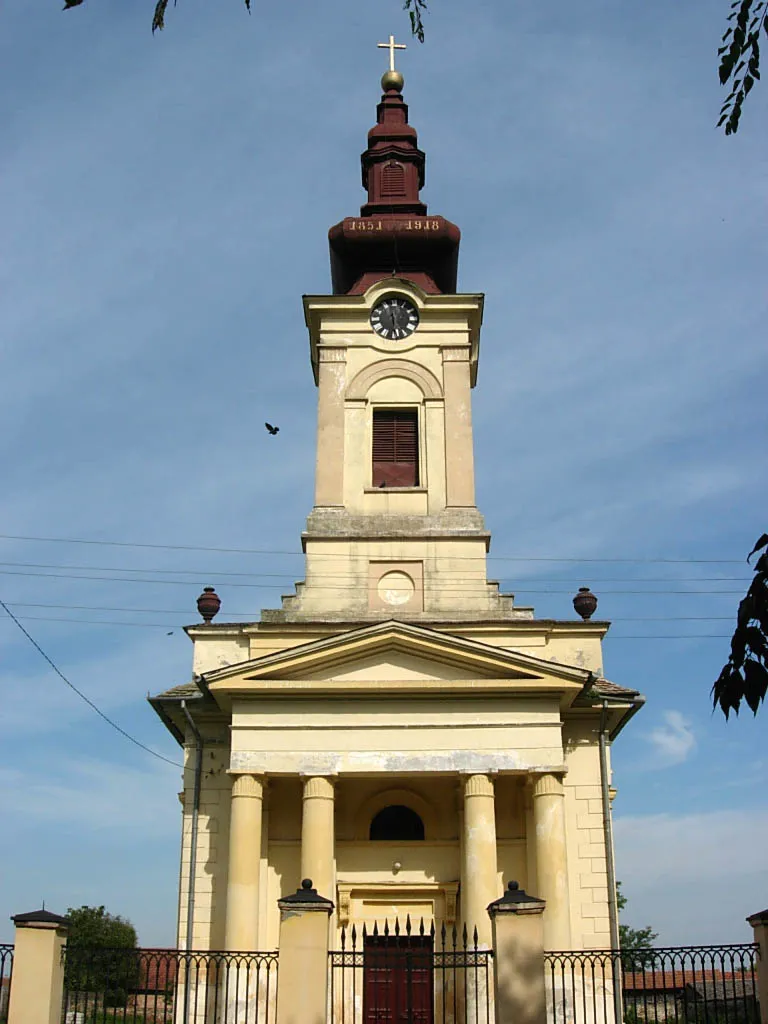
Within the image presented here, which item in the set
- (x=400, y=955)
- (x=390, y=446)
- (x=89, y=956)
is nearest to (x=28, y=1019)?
(x=89, y=956)

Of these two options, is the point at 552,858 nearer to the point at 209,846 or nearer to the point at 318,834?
the point at 318,834

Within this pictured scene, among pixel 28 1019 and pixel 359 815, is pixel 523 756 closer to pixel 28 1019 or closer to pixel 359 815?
pixel 359 815

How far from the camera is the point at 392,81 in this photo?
109ft

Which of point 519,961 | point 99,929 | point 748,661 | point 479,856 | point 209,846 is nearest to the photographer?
point 748,661

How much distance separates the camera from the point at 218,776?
23625 mm

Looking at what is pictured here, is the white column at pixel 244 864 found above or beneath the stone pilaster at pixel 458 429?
beneath

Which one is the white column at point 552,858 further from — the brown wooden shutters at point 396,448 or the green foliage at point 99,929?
the green foliage at point 99,929

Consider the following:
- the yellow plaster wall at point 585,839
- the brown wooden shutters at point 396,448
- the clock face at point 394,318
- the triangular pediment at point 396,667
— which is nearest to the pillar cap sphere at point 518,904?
the triangular pediment at point 396,667

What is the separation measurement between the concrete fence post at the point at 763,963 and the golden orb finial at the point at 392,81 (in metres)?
25.7

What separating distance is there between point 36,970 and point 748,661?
37.8 feet

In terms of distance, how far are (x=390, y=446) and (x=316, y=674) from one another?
686cm

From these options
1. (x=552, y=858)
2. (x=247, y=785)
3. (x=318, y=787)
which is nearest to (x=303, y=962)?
(x=318, y=787)

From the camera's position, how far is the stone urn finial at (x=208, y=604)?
83.8ft

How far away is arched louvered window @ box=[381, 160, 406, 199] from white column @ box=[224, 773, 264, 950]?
53.3 feet
